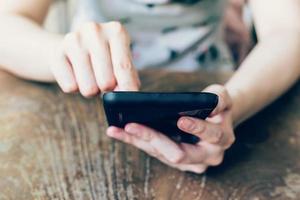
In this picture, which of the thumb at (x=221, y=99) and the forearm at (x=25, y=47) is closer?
the thumb at (x=221, y=99)

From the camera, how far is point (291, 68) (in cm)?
82

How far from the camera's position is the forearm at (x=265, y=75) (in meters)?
0.73

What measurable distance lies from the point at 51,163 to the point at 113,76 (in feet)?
0.43

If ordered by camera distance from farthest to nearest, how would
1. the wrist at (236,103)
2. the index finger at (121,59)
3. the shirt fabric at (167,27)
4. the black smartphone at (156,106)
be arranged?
the shirt fabric at (167,27)
the wrist at (236,103)
the index finger at (121,59)
the black smartphone at (156,106)

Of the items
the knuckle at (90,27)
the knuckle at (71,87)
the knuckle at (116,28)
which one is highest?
the knuckle at (90,27)

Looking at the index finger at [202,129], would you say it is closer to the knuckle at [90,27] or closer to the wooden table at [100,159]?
the wooden table at [100,159]

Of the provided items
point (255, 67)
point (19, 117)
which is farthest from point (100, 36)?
point (255, 67)

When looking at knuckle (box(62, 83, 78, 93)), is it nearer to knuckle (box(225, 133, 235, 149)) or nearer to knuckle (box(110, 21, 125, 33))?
knuckle (box(110, 21, 125, 33))

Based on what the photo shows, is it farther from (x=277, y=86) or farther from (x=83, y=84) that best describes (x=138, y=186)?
(x=277, y=86)

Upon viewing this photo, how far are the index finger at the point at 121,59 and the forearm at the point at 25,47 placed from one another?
0.34 feet

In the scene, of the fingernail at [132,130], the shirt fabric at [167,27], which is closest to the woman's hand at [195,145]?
the fingernail at [132,130]

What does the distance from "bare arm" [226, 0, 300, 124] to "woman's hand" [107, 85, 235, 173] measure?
0.20 ft

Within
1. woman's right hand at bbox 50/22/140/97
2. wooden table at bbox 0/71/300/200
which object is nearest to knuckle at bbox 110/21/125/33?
woman's right hand at bbox 50/22/140/97

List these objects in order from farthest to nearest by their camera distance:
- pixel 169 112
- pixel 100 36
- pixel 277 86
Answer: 1. pixel 277 86
2. pixel 100 36
3. pixel 169 112
